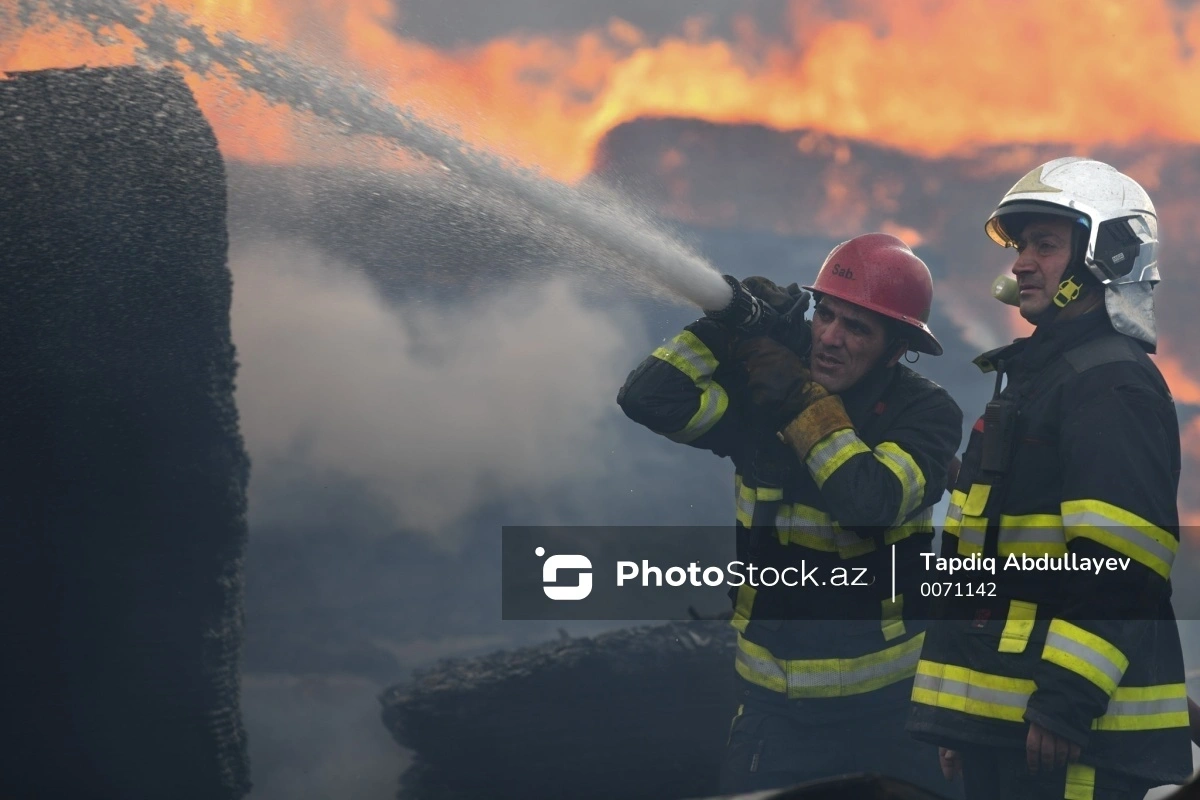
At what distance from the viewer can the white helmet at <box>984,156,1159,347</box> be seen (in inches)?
116

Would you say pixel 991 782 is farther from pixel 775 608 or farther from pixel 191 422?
pixel 191 422

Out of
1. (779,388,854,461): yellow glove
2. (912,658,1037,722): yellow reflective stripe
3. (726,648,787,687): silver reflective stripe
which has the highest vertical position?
(779,388,854,461): yellow glove

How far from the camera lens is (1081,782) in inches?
107

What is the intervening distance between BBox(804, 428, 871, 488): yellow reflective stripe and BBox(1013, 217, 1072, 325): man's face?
26.9 inches

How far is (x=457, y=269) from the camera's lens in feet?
11.1

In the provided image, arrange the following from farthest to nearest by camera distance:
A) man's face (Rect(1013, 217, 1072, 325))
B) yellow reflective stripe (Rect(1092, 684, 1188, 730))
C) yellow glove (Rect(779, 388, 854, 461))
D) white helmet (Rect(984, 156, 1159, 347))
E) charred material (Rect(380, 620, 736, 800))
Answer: yellow glove (Rect(779, 388, 854, 461)), charred material (Rect(380, 620, 736, 800)), man's face (Rect(1013, 217, 1072, 325)), white helmet (Rect(984, 156, 1159, 347)), yellow reflective stripe (Rect(1092, 684, 1188, 730))

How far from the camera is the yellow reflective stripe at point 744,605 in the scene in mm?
3666

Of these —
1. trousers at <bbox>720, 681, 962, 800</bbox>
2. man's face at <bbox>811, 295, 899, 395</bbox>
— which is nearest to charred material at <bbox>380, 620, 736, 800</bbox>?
trousers at <bbox>720, 681, 962, 800</bbox>

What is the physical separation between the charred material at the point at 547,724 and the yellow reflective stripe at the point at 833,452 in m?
0.82

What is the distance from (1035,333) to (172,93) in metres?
2.82

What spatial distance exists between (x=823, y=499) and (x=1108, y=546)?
1085mm

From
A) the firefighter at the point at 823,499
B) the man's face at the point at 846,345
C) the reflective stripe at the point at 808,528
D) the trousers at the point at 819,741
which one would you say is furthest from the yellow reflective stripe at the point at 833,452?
the trousers at the point at 819,741

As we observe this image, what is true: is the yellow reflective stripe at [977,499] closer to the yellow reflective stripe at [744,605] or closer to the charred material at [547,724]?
the yellow reflective stripe at [744,605]

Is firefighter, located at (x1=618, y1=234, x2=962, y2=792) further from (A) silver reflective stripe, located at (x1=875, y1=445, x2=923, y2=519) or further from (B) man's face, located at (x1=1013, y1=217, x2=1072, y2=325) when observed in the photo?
(B) man's face, located at (x1=1013, y1=217, x2=1072, y2=325)
